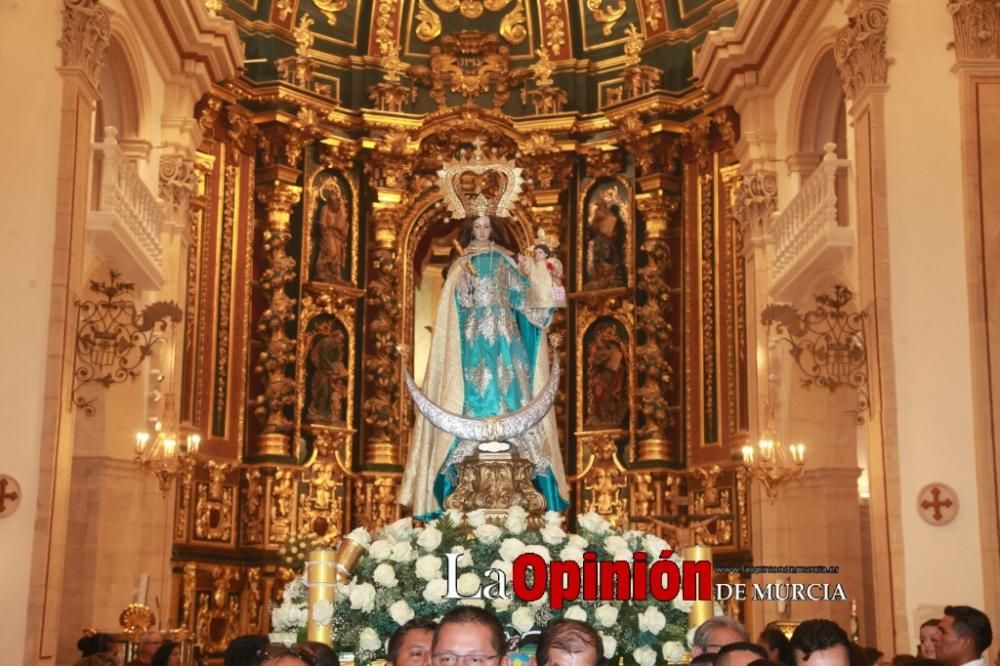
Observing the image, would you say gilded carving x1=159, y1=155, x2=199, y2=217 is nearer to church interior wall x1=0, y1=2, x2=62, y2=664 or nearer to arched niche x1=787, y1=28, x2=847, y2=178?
church interior wall x1=0, y1=2, x2=62, y2=664

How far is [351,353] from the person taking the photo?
23.2 metres

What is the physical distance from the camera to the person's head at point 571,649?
16.5ft

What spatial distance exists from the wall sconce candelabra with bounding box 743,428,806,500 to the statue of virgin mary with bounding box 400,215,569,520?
6.22m

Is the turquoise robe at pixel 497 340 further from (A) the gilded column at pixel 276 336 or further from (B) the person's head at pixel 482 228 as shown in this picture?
(A) the gilded column at pixel 276 336

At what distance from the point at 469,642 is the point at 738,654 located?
1.19 m

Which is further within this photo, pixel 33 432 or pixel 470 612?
pixel 33 432

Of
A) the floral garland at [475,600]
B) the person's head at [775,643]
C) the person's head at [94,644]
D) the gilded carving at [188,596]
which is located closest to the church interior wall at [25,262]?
the person's head at [94,644]

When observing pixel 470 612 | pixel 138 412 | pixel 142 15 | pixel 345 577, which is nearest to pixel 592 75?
pixel 142 15

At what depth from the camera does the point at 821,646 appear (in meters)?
5.50

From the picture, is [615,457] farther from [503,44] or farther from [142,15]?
[142,15]

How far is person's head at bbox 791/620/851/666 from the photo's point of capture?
5.49 m

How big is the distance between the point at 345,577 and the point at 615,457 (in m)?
14.8

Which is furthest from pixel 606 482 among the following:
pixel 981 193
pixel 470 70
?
pixel 981 193

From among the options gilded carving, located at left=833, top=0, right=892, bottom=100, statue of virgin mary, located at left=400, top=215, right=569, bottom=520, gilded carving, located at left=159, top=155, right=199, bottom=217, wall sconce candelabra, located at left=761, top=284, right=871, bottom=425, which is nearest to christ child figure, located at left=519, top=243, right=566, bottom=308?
statue of virgin mary, located at left=400, top=215, right=569, bottom=520
